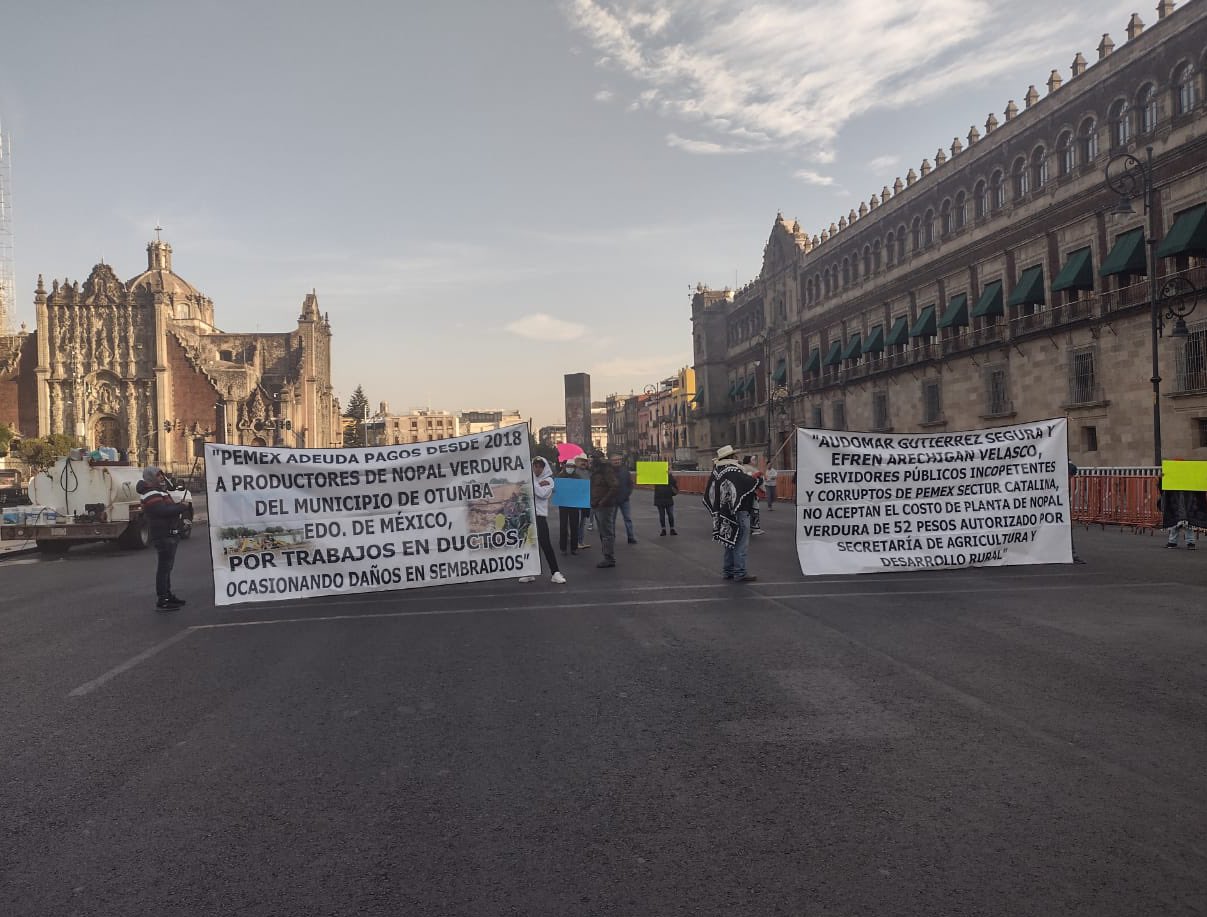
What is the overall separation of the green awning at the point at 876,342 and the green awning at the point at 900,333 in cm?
102

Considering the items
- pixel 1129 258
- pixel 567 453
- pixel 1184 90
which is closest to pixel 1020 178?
pixel 1184 90

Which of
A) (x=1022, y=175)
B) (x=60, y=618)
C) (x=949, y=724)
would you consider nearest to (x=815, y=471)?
(x=949, y=724)

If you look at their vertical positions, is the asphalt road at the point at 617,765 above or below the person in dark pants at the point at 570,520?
below

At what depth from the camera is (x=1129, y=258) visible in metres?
28.2

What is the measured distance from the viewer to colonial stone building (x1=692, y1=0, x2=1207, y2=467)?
26750 mm

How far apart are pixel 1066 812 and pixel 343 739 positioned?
3.53m

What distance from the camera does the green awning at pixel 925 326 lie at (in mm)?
40344

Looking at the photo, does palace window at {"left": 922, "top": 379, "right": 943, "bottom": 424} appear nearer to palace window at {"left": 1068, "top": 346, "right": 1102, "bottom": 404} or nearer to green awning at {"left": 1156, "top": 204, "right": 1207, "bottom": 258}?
palace window at {"left": 1068, "top": 346, "right": 1102, "bottom": 404}

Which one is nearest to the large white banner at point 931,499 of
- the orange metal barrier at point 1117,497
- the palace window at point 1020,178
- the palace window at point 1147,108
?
the orange metal barrier at point 1117,497

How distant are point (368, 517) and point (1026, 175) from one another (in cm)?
3318

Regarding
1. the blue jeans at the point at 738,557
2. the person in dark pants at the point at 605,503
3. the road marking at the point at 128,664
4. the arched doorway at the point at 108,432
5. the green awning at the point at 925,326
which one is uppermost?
the green awning at the point at 925,326

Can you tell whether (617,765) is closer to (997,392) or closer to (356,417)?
(997,392)

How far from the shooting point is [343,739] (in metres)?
4.91

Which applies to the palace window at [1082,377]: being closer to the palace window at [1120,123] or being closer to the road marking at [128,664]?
the palace window at [1120,123]
